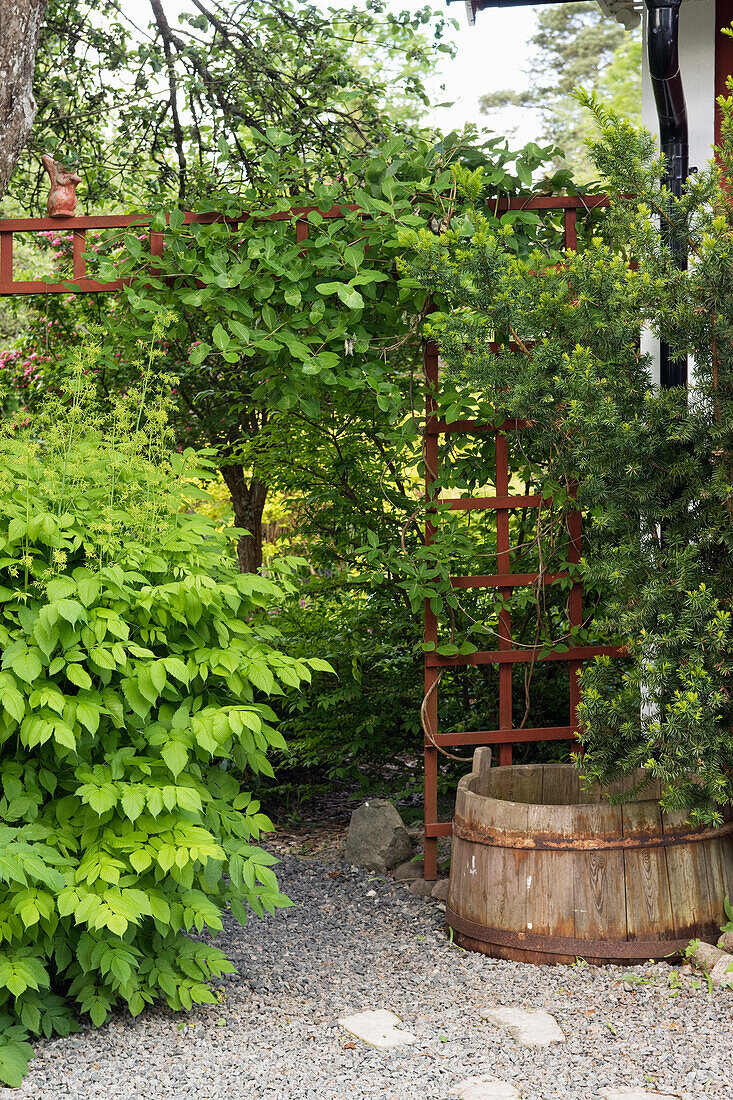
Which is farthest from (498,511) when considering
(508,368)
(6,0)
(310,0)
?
(310,0)

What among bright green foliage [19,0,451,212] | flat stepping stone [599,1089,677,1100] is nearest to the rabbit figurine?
bright green foliage [19,0,451,212]

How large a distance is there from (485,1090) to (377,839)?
1790 mm

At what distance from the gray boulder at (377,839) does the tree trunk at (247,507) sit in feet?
8.49

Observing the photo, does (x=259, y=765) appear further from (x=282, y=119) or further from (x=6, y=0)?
(x=282, y=119)

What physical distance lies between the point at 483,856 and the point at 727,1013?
2.62 ft

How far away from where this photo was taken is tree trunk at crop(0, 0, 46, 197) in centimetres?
366

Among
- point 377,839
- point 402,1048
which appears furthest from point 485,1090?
point 377,839

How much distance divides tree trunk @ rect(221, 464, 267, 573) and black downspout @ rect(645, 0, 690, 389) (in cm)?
340

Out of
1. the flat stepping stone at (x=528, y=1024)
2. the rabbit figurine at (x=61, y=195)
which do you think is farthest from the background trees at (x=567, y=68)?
the flat stepping stone at (x=528, y=1024)

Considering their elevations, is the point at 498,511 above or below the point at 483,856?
above

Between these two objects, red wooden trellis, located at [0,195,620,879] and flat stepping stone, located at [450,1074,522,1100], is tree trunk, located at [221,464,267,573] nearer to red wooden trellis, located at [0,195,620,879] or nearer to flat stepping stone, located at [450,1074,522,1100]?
red wooden trellis, located at [0,195,620,879]

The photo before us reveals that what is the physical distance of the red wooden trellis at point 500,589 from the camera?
3725 mm

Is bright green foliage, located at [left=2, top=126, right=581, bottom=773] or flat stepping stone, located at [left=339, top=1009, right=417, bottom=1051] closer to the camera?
flat stepping stone, located at [left=339, top=1009, right=417, bottom=1051]

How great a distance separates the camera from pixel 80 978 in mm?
2537
